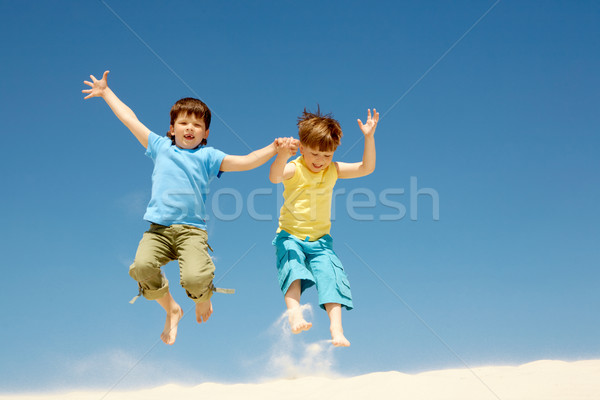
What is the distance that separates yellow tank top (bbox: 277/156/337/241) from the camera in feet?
20.0

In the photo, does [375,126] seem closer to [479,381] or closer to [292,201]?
[292,201]

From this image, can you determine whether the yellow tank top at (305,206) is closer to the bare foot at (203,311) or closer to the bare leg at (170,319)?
the bare foot at (203,311)

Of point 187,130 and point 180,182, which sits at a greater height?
point 187,130

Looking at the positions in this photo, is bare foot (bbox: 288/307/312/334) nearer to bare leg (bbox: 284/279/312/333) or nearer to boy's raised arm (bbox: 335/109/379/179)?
bare leg (bbox: 284/279/312/333)

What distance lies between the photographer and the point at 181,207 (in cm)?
567

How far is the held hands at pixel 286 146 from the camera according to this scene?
536cm

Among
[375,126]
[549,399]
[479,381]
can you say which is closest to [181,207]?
[375,126]

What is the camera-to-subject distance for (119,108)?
607cm

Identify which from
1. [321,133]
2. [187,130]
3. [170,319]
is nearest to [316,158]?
[321,133]

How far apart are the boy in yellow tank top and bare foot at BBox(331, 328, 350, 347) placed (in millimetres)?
126

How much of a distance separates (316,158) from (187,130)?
148 cm

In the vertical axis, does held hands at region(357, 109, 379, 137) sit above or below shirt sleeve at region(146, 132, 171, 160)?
above

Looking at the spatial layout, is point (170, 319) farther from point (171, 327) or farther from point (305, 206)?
point (305, 206)

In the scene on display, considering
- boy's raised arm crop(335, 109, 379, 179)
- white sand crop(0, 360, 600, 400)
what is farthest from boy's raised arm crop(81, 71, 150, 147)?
white sand crop(0, 360, 600, 400)
